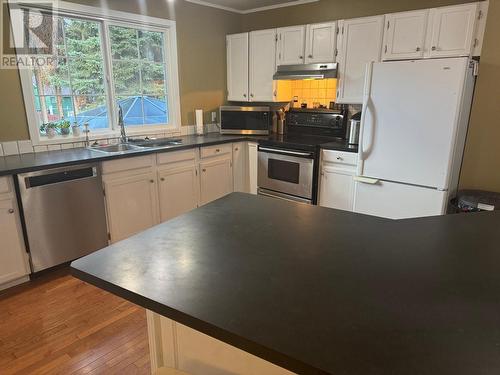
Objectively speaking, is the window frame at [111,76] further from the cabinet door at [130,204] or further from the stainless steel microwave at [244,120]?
the cabinet door at [130,204]

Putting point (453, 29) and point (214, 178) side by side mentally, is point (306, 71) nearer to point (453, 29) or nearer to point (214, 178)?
point (453, 29)

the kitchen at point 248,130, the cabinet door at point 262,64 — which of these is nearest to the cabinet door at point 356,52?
the kitchen at point 248,130

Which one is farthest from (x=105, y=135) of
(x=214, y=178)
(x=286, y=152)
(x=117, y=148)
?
(x=286, y=152)

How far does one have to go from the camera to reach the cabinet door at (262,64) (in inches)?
157

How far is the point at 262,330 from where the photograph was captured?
75 cm

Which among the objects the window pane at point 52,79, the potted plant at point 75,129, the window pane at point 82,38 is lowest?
the potted plant at point 75,129

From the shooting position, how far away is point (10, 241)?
2469mm

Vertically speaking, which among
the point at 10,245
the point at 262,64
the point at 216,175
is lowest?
the point at 10,245

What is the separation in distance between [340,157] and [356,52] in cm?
107

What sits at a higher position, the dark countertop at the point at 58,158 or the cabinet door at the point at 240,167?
the dark countertop at the point at 58,158

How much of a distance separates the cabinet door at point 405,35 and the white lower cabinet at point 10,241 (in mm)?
3384

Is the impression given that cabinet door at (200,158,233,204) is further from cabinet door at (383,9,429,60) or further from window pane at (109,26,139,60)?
cabinet door at (383,9,429,60)

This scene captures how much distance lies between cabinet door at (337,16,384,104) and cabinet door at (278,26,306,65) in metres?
0.45

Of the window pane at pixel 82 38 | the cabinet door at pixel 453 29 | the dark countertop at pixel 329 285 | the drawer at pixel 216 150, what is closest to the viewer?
the dark countertop at pixel 329 285
